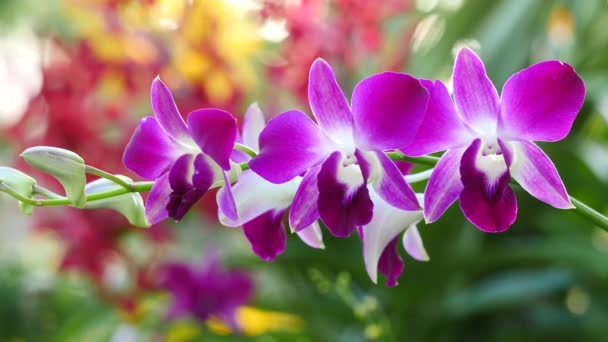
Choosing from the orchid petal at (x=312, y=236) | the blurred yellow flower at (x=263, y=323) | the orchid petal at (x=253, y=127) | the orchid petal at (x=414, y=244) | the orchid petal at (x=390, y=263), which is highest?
the orchid petal at (x=253, y=127)

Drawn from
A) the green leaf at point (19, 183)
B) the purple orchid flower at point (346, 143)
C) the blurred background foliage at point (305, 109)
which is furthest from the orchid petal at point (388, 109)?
the blurred background foliage at point (305, 109)

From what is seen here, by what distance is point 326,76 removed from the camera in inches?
9.6

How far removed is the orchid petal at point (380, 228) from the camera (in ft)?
0.88

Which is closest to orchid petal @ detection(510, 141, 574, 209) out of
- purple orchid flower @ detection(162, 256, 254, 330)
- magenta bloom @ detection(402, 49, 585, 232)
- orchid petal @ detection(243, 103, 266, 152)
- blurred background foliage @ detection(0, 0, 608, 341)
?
magenta bloom @ detection(402, 49, 585, 232)

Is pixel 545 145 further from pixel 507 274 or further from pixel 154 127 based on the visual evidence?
pixel 154 127

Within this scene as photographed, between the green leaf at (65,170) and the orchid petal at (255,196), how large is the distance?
0.18 feet

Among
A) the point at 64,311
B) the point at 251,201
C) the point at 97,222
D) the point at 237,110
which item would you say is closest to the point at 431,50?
the point at 237,110

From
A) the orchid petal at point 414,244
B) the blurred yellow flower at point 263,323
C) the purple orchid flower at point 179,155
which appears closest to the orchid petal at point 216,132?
the purple orchid flower at point 179,155

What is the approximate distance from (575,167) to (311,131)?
0.50 metres

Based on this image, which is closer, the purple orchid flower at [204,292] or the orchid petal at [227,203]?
the orchid petal at [227,203]

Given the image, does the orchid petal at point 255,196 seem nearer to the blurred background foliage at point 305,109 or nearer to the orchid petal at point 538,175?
the orchid petal at point 538,175

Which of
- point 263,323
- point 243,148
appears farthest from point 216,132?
point 263,323

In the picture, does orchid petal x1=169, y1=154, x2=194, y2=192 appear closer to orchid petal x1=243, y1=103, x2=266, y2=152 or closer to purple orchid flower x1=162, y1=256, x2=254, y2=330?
orchid petal x1=243, y1=103, x2=266, y2=152

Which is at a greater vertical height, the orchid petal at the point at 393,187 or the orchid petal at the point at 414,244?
the orchid petal at the point at 393,187
